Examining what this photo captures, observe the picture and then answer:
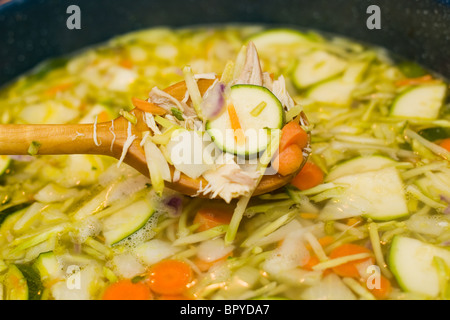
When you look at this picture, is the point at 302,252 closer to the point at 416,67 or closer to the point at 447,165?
the point at 447,165

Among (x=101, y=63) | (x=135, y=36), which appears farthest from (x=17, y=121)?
(x=135, y=36)

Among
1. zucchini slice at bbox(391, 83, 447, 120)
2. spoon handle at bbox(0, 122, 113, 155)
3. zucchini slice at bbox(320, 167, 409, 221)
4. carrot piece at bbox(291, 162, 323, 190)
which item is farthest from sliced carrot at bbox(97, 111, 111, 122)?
zucchini slice at bbox(391, 83, 447, 120)

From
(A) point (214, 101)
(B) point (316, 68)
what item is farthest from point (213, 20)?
(A) point (214, 101)

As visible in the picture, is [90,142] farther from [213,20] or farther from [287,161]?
[213,20]

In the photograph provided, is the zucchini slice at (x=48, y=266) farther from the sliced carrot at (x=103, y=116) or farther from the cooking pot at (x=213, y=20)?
the cooking pot at (x=213, y=20)

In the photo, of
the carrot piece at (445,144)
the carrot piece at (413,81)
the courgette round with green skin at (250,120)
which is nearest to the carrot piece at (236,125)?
the courgette round with green skin at (250,120)
